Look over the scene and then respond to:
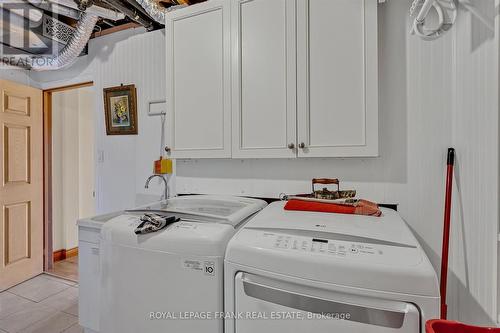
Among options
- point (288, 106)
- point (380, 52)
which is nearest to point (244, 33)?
point (288, 106)

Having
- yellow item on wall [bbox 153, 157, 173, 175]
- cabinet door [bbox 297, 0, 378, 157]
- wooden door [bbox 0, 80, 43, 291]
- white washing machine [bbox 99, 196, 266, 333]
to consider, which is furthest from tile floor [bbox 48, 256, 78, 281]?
cabinet door [bbox 297, 0, 378, 157]

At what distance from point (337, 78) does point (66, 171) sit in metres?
3.44

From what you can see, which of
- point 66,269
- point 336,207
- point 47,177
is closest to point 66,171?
point 47,177

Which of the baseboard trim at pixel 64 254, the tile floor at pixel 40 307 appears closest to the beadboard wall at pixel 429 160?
the tile floor at pixel 40 307

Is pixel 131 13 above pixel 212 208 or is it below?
above

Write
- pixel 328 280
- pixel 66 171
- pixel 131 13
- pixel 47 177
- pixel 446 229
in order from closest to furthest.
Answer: pixel 328 280
pixel 446 229
pixel 131 13
pixel 47 177
pixel 66 171

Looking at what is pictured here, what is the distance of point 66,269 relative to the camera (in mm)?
2967

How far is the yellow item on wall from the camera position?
6.51ft

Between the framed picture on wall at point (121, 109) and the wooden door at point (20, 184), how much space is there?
100 centimetres

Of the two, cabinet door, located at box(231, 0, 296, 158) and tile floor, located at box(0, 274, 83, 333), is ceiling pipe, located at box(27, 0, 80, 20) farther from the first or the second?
tile floor, located at box(0, 274, 83, 333)

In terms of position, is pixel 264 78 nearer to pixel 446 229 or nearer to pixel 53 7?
pixel 446 229

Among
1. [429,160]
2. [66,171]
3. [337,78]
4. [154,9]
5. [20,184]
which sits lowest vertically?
[20,184]

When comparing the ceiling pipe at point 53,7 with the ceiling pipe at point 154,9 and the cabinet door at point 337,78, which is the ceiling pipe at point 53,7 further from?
the cabinet door at point 337,78

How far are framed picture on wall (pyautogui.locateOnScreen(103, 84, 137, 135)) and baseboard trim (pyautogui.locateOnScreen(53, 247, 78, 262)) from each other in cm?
194
